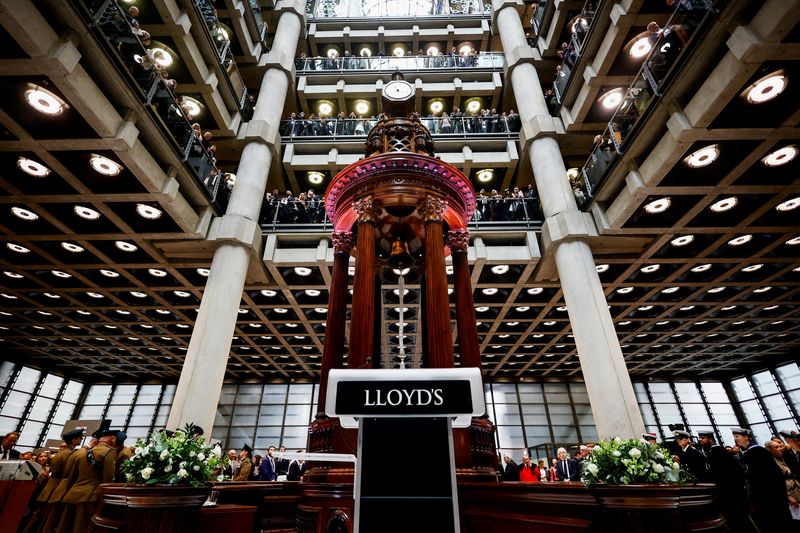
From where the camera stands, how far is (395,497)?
145cm

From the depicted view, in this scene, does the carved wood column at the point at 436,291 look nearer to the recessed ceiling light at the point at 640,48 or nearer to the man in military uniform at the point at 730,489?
the man in military uniform at the point at 730,489

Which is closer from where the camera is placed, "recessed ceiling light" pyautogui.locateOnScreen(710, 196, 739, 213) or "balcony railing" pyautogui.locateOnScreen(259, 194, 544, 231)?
"recessed ceiling light" pyautogui.locateOnScreen(710, 196, 739, 213)

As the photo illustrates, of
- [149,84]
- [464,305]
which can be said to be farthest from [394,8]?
[464,305]

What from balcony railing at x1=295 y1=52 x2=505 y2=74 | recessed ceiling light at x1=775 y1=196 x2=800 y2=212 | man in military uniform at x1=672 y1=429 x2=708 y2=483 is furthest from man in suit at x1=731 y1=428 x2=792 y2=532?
balcony railing at x1=295 y1=52 x2=505 y2=74

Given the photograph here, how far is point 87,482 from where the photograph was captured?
19.9 feet

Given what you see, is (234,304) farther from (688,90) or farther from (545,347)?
(545,347)

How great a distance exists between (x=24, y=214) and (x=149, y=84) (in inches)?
231

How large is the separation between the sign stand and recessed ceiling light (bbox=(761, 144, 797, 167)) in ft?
39.7

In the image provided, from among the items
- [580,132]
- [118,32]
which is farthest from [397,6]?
[118,32]

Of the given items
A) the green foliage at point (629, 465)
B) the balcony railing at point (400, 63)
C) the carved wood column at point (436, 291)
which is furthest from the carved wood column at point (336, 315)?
the balcony railing at point (400, 63)

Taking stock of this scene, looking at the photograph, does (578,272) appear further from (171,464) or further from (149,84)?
(149,84)

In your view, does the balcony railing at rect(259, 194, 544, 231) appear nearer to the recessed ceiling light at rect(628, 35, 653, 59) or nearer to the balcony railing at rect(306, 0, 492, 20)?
the recessed ceiling light at rect(628, 35, 653, 59)

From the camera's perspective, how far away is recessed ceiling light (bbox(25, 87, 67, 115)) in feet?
24.8

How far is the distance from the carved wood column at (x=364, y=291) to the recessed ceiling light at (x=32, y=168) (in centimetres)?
947
